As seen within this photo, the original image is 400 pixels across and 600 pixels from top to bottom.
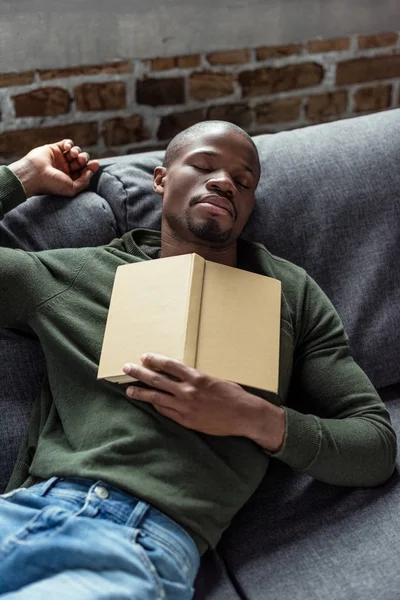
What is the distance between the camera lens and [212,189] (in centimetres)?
134

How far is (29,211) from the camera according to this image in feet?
4.73

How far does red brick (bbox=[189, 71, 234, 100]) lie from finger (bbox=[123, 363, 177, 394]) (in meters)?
1.07

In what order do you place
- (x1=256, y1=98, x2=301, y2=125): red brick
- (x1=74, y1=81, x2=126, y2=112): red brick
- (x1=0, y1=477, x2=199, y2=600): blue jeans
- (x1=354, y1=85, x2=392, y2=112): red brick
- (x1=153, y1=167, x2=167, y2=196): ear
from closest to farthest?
(x1=0, y1=477, x2=199, y2=600): blue jeans < (x1=153, y1=167, x2=167, y2=196): ear < (x1=74, y1=81, x2=126, y2=112): red brick < (x1=256, y1=98, x2=301, y2=125): red brick < (x1=354, y1=85, x2=392, y2=112): red brick

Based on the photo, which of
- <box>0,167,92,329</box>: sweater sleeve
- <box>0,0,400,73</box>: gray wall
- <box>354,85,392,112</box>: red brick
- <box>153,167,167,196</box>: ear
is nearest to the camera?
<box>0,167,92,329</box>: sweater sleeve

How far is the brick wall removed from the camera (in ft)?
5.90

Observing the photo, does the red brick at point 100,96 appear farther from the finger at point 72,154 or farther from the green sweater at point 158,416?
the green sweater at point 158,416

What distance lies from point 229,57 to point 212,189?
30.1 inches

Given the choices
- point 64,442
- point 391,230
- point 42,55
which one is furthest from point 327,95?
point 64,442

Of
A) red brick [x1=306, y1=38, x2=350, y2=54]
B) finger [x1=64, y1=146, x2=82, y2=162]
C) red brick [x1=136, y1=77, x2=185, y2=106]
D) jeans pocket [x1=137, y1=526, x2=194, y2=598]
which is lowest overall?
jeans pocket [x1=137, y1=526, x2=194, y2=598]

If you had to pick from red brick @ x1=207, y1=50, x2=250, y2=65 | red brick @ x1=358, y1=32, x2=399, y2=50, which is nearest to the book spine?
red brick @ x1=207, y1=50, x2=250, y2=65

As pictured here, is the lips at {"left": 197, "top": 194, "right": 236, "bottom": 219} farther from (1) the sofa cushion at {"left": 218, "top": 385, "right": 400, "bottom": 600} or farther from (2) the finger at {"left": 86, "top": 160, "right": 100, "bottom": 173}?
(1) the sofa cushion at {"left": 218, "top": 385, "right": 400, "bottom": 600}

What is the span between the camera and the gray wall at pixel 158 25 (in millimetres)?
1702

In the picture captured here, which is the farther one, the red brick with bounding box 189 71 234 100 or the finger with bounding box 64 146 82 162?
the red brick with bounding box 189 71 234 100

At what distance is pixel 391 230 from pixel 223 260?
16.8 inches
